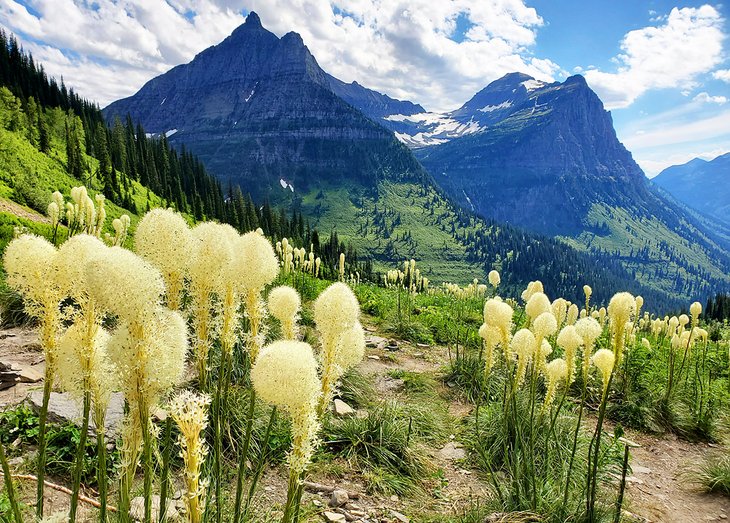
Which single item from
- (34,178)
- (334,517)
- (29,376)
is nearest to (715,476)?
(334,517)

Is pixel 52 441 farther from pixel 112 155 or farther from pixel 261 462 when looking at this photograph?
pixel 112 155

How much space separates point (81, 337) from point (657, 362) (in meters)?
14.4

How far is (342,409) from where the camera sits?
8367 mm

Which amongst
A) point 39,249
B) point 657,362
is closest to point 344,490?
point 39,249

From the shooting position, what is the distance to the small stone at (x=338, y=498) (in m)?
5.77

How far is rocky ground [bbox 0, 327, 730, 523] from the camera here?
5.63m

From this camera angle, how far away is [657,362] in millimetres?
12312

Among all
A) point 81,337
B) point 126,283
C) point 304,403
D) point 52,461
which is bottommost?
point 52,461

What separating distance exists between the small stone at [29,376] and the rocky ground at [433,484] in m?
0.01

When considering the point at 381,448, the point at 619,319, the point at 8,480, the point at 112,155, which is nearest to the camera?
the point at 8,480

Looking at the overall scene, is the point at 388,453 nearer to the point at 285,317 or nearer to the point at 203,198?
the point at 285,317

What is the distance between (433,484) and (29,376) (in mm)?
6880

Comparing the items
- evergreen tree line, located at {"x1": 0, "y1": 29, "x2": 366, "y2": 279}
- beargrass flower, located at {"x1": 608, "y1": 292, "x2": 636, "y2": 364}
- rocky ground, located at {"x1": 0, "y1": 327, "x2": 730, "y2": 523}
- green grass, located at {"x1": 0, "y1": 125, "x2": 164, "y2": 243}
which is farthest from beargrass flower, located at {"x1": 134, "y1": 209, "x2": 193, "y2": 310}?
evergreen tree line, located at {"x1": 0, "y1": 29, "x2": 366, "y2": 279}

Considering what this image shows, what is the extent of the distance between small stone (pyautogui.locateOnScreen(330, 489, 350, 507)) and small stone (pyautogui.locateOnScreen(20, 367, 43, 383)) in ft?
16.9
